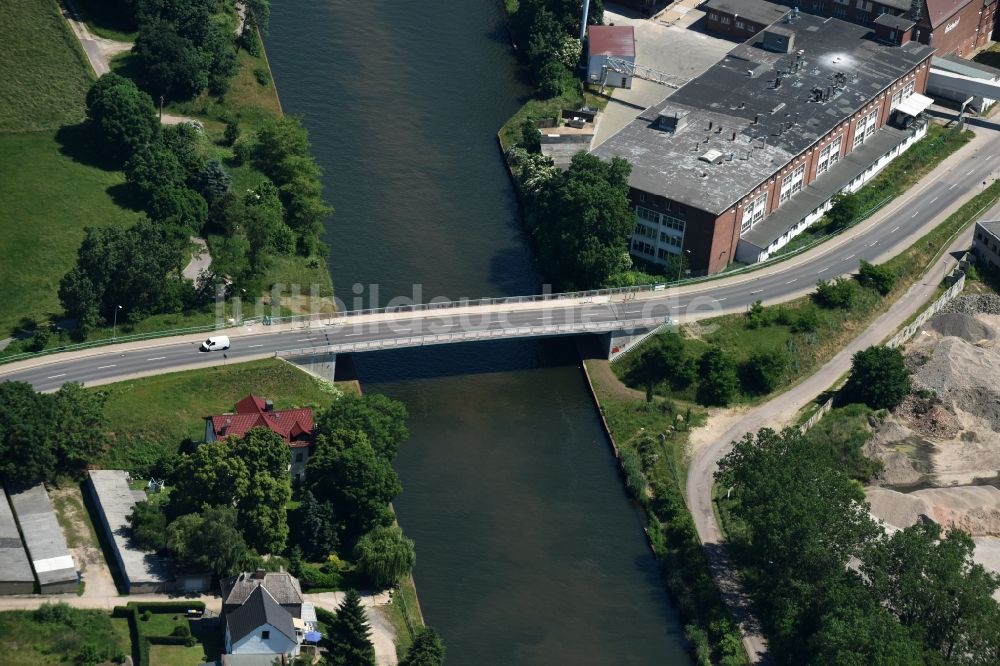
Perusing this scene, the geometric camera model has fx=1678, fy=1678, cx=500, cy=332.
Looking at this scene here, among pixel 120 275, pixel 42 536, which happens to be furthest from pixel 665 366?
pixel 42 536

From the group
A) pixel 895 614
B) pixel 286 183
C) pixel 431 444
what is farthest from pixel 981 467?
pixel 286 183

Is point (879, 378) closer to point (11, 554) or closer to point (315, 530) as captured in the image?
point (315, 530)

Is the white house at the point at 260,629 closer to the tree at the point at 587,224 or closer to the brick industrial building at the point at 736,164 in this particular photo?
the tree at the point at 587,224

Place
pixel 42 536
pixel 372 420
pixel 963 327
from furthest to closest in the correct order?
pixel 963 327
pixel 372 420
pixel 42 536

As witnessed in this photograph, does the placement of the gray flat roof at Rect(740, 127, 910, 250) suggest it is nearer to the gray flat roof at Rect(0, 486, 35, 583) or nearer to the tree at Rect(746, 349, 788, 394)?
the tree at Rect(746, 349, 788, 394)

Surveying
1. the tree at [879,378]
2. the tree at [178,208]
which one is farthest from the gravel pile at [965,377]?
the tree at [178,208]

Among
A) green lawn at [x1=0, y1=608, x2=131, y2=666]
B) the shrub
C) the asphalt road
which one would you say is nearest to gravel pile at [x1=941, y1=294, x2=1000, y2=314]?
the asphalt road

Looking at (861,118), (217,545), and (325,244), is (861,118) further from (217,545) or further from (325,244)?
(217,545)
